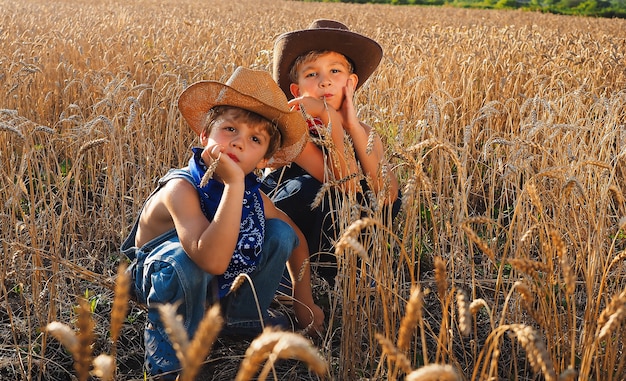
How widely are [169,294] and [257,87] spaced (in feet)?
2.28

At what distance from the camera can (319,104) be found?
2.58m

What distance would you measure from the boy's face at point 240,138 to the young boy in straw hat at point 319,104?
0.42 m

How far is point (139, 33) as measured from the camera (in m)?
7.31

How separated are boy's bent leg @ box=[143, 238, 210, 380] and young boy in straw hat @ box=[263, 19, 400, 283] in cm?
67

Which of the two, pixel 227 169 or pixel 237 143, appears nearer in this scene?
pixel 227 169

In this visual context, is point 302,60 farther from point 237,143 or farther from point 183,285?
point 183,285

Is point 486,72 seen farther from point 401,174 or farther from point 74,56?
point 74,56

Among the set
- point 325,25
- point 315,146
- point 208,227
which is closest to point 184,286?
point 208,227

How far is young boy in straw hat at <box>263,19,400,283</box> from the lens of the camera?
259 centimetres

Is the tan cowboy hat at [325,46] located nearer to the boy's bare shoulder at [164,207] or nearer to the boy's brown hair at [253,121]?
the boy's brown hair at [253,121]

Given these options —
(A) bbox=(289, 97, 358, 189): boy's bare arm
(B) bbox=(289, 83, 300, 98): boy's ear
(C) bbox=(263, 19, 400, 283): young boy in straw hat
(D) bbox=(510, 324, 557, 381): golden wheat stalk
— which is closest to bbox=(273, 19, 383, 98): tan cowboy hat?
(C) bbox=(263, 19, 400, 283): young boy in straw hat

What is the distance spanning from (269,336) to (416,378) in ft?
0.60

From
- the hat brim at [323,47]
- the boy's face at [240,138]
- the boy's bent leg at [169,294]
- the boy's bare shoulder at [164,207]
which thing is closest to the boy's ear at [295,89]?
the hat brim at [323,47]

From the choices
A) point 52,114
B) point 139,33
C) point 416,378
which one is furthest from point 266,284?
point 139,33
